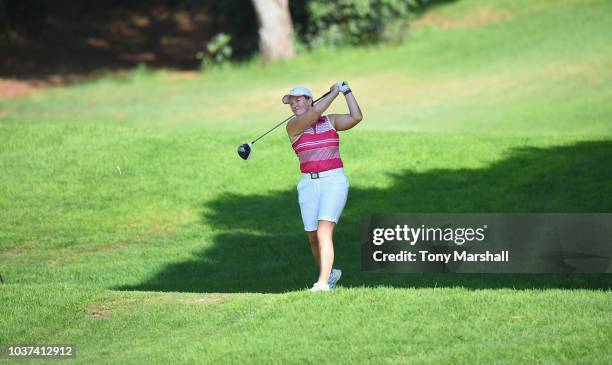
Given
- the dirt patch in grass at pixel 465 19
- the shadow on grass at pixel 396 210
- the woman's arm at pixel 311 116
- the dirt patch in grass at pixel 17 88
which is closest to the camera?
the woman's arm at pixel 311 116

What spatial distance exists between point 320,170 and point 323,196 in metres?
0.24

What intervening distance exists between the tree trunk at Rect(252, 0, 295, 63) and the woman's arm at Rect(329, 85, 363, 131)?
25.1m

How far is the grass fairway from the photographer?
950 cm

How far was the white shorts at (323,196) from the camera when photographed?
417 inches

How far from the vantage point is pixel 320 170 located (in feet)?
34.8

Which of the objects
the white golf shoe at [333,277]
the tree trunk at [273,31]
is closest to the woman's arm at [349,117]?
the white golf shoe at [333,277]

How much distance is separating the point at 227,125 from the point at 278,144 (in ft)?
13.9

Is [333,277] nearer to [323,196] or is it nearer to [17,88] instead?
[323,196]

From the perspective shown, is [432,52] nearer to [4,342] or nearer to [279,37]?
[279,37]

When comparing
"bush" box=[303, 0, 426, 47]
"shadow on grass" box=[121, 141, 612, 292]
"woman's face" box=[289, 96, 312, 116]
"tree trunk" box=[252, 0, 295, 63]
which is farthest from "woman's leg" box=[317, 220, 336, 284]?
"bush" box=[303, 0, 426, 47]

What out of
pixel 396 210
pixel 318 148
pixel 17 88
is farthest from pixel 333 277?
pixel 17 88

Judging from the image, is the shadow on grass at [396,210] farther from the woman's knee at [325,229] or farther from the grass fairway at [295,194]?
the woman's knee at [325,229]

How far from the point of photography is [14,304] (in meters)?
11.3

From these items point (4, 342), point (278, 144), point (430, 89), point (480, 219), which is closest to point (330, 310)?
point (480, 219)
